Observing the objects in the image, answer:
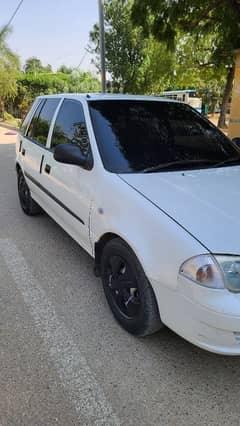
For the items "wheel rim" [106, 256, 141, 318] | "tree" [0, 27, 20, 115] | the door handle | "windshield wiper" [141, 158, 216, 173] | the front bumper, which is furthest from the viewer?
"tree" [0, 27, 20, 115]

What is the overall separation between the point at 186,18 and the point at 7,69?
20982mm

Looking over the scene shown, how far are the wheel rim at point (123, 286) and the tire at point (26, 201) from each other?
258cm

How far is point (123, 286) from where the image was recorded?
254cm

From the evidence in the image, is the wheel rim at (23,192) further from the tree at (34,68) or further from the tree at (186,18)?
the tree at (34,68)

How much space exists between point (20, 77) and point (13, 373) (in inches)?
1074

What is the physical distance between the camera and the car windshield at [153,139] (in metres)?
2.83

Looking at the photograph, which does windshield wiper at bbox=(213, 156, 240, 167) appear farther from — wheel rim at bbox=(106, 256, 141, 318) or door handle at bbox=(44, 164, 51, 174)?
door handle at bbox=(44, 164, 51, 174)

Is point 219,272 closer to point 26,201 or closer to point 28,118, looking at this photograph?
point 26,201

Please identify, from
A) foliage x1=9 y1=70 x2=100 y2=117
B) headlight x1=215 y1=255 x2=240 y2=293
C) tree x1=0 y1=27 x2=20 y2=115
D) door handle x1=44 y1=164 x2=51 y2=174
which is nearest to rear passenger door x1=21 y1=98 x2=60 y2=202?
door handle x1=44 y1=164 x2=51 y2=174

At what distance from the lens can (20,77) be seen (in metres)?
26.2

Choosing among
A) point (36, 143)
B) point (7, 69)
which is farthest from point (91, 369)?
point (7, 69)

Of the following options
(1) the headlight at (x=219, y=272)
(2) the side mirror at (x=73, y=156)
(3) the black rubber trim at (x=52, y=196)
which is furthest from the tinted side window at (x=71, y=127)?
(1) the headlight at (x=219, y=272)

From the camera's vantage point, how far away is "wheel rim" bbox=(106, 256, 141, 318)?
2.42 meters

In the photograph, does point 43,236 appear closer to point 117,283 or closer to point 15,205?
point 15,205
